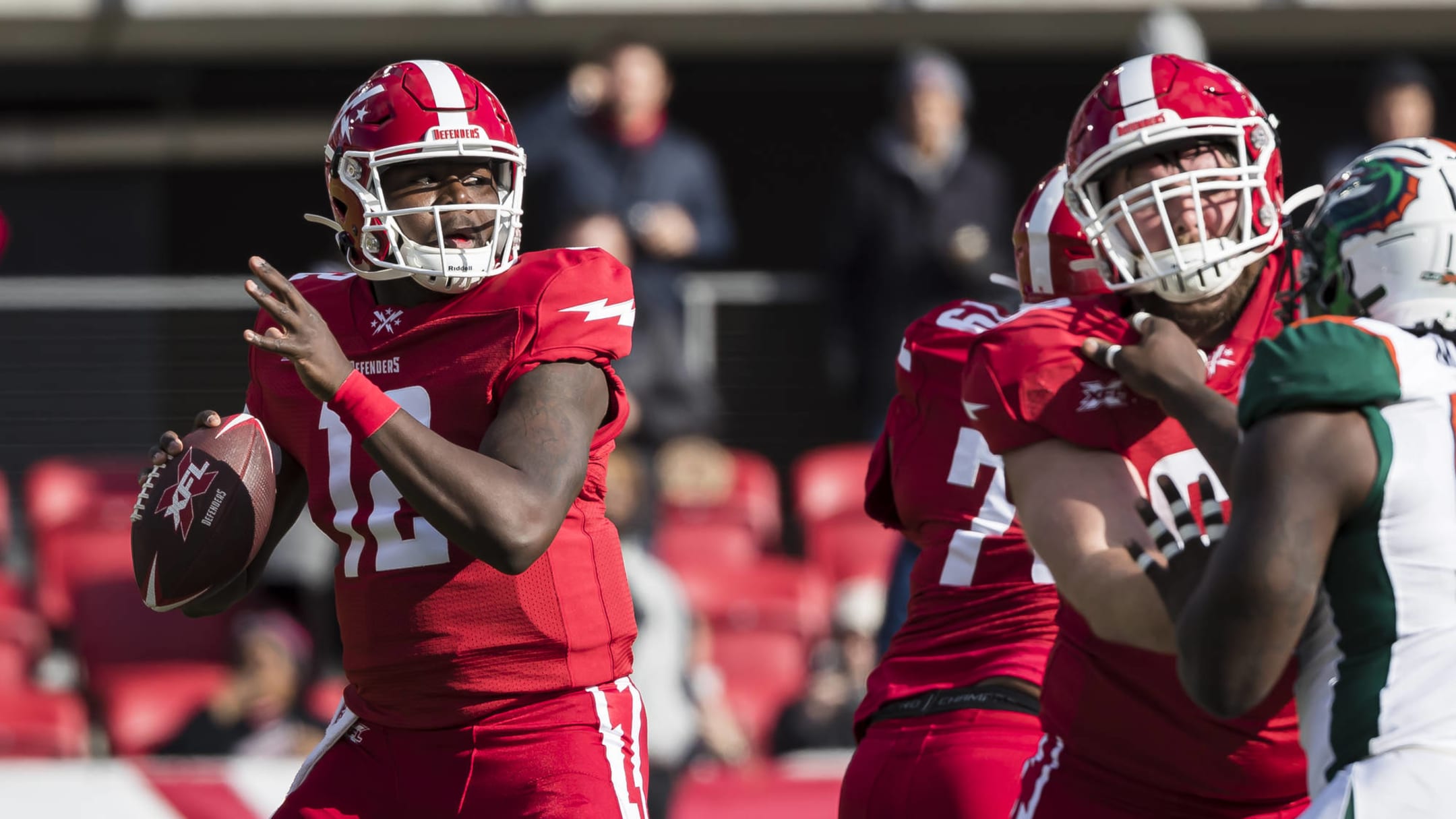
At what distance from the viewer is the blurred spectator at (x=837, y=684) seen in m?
6.82

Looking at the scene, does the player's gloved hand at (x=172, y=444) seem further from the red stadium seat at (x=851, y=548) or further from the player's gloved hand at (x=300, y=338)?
the red stadium seat at (x=851, y=548)

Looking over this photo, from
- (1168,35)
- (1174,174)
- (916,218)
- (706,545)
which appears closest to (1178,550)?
(1174,174)

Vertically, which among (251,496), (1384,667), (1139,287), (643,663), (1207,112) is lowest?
(643,663)

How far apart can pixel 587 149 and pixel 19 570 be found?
3.09m

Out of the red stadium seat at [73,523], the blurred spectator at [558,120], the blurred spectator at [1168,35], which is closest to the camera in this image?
the blurred spectator at [558,120]

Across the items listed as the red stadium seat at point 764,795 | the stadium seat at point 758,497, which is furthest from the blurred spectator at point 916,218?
the red stadium seat at point 764,795

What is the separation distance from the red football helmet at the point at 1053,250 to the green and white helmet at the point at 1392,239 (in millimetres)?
859

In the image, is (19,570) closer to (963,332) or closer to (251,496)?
(251,496)

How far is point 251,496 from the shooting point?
3221mm

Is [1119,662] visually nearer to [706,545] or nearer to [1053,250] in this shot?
[1053,250]

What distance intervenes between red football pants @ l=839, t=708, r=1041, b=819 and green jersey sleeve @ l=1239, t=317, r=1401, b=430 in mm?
986

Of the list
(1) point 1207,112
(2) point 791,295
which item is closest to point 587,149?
(2) point 791,295

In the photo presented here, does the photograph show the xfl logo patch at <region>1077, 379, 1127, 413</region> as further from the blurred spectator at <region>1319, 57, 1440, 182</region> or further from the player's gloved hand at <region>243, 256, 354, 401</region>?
the blurred spectator at <region>1319, 57, 1440, 182</region>

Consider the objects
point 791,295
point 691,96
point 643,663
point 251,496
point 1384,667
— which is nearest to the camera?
point 1384,667
